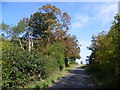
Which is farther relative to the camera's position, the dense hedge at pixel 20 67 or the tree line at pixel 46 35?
the tree line at pixel 46 35

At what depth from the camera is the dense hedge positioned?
31.4 feet

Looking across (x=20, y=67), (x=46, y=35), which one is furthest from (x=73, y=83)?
(x=46, y=35)

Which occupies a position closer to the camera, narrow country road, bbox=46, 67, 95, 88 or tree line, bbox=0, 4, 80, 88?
narrow country road, bbox=46, 67, 95, 88

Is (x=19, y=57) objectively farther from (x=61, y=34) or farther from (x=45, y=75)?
(x=61, y=34)

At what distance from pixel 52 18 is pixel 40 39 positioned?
5641mm

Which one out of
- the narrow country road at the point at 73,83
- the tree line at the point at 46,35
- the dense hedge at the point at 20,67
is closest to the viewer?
the dense hedge at the point at 20,67

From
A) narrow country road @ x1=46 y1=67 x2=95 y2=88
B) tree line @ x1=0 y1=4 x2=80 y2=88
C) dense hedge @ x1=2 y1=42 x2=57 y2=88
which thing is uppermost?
tree line @ x1=0 y1=4 x2=80 y2=88

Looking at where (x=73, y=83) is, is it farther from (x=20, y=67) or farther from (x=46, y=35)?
Answer: (x=46, y=35)

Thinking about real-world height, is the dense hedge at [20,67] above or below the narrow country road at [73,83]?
above

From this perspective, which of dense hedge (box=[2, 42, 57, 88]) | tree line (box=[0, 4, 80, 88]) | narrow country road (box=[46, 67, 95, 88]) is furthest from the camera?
tree line (box=[0, 4, 80, 88])

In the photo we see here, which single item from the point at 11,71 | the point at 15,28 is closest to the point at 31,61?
the point at 11,71

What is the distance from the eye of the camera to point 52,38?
30062mm

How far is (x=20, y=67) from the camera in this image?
11.0 m

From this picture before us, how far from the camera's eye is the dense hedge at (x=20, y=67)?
9.58 m
